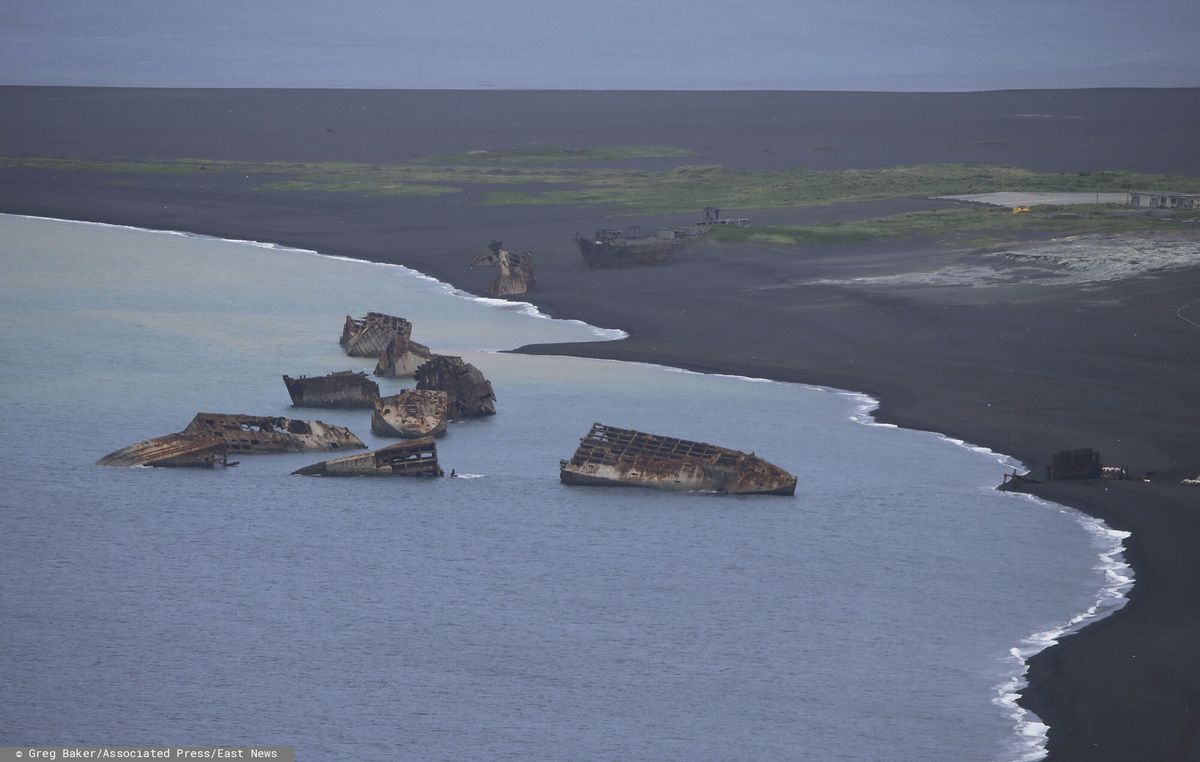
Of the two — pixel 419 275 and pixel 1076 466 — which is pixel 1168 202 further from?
pixel 1076 466

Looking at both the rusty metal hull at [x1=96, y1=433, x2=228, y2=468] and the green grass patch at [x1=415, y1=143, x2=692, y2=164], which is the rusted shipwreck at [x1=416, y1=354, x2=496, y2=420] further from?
the green grass patch at [x1=415, y1=143, x2=692, y2=164]

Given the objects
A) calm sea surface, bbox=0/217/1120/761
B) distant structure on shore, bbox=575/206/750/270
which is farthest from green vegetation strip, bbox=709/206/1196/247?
calm sea surface, bbox=0/217/1120/761

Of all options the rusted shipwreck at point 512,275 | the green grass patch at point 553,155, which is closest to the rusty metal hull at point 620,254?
the rusted shipwreck at point 512,275

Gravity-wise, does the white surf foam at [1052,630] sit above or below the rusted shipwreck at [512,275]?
below

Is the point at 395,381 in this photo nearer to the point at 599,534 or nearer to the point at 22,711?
the point at 599,534

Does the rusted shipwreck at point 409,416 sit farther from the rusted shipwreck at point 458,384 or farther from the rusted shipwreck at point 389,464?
the rusted shipwreck at point 389,464
